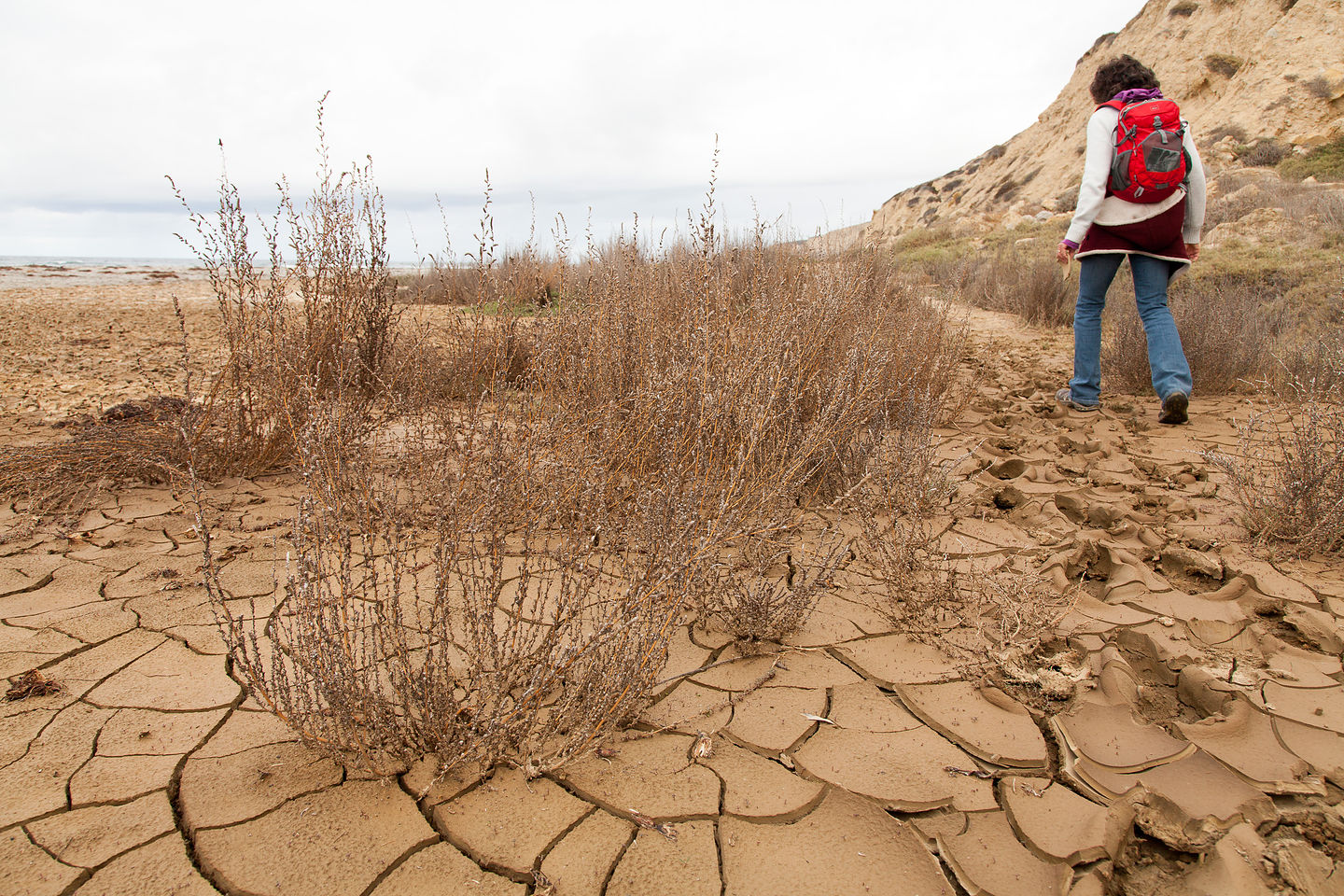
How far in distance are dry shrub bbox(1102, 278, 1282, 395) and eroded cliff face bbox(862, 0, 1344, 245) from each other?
312 inches

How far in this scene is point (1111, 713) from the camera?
168cm

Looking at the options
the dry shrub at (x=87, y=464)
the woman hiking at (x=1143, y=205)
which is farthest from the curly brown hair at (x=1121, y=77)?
the dry shrub at (x=87, y=464)

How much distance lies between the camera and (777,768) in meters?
1.56

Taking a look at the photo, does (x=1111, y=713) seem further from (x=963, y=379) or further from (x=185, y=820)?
(x=963, y=379)

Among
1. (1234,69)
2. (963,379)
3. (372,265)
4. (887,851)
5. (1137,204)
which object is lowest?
(887,851)

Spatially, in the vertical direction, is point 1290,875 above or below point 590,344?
below

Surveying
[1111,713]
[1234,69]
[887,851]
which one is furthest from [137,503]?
[1234,69]

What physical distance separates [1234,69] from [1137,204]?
60.5 ft

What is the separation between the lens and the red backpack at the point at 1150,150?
358 centimetres

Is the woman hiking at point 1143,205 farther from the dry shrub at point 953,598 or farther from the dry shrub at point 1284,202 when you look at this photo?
→ the dry shrub at point 1284,202

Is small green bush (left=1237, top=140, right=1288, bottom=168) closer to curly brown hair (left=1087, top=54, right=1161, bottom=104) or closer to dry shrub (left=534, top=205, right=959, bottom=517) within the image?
curly brown hair (left=1087, top=54, right=1161, bottom=104)

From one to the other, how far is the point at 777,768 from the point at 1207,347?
15.4 ft

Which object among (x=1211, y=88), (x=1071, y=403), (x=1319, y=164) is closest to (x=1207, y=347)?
(x=1071, y=403)

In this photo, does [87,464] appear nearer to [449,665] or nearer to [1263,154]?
[449,665]
